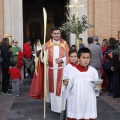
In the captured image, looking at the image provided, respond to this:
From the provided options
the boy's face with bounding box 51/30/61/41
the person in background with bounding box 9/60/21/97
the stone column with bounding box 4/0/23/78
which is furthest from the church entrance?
the boy's face with bounding box 51/30/61/41

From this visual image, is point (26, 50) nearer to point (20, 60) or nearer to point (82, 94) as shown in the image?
point (20, 60)

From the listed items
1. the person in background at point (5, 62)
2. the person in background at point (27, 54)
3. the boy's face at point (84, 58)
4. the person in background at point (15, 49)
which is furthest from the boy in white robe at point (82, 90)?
the person in background at point (27, 54)

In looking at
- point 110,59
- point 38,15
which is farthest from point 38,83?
point 38,15

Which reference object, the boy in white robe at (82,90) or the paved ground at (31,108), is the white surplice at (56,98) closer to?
the paved ground at (31,108)

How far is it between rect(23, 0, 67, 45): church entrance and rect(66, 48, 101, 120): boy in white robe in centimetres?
1231

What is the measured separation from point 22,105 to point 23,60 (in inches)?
166

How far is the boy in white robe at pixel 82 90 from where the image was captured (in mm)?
5672

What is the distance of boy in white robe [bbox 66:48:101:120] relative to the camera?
5672mm

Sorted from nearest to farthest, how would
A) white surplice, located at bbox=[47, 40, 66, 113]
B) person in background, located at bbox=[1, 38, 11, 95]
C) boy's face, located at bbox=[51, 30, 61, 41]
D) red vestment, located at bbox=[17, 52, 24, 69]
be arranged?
boy's face, located at bbox=[51, 30, 61, 41], white surplice, located at bbox=[47, 40, 66, 113], person in background, located at bbox=[1, 38, 11, 95], red vestment, located at bbox=[17, 52, 24, 69]

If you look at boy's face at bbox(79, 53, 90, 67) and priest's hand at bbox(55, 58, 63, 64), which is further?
priest's hand at bbox(55, 58, 63, 64)

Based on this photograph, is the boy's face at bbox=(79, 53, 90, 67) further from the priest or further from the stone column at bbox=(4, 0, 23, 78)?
the stone column at bbox=(4, 0, 23, 78)

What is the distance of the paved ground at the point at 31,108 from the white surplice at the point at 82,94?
2526 mm

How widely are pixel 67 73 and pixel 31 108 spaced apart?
394 cm

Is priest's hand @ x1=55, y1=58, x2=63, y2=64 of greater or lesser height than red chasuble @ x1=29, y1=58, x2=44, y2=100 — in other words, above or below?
above
